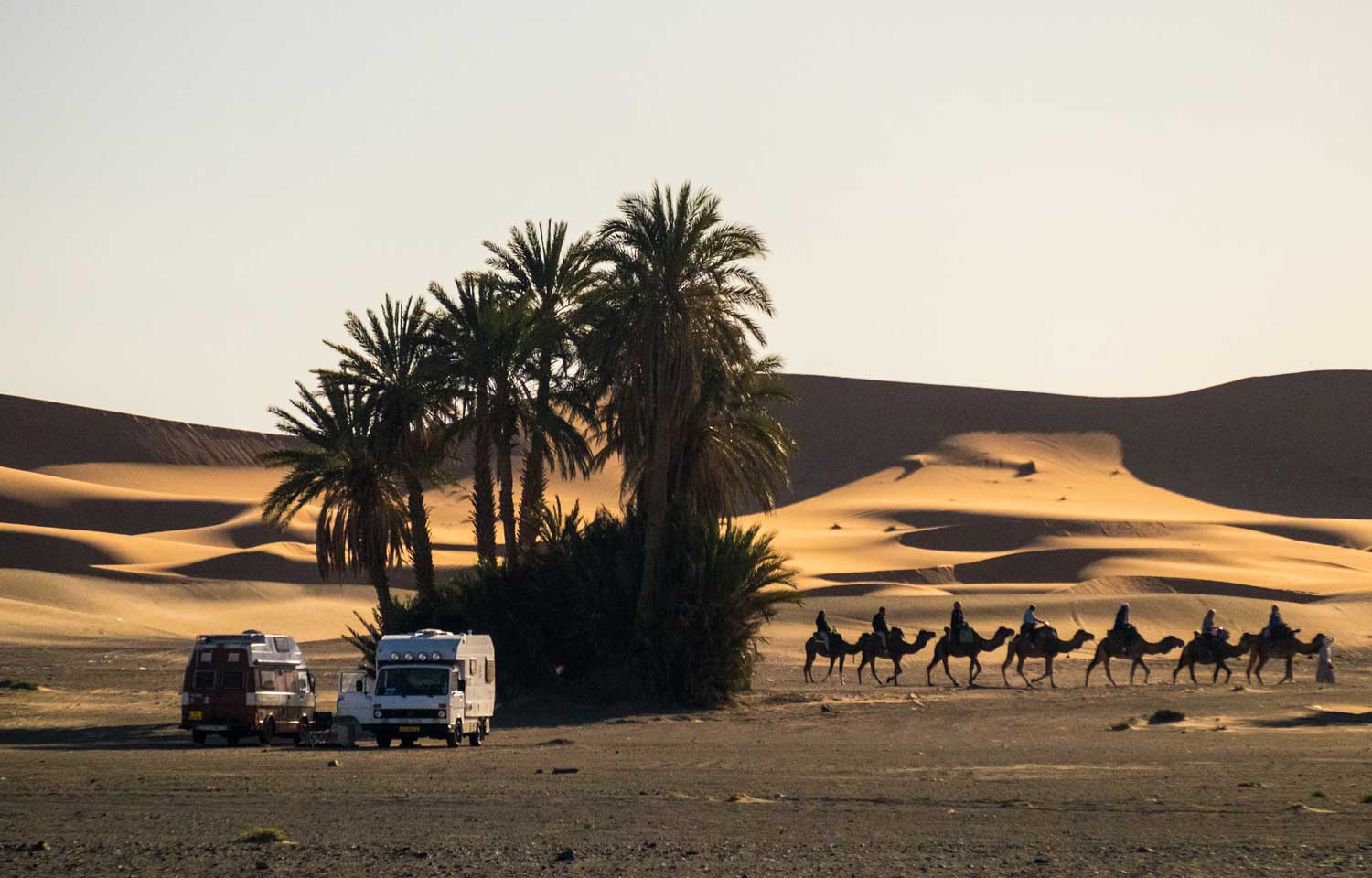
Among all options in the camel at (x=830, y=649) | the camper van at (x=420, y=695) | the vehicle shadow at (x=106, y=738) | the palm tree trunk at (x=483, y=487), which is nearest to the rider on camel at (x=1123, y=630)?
the camel at (x=830, y=649)

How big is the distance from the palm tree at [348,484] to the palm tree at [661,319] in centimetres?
731

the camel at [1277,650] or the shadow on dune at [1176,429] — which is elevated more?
the shadow on dune at [1176,429]

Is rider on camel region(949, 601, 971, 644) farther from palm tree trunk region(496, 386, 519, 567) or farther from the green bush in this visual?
palm tree trunk region(496, 386, 519, 567)

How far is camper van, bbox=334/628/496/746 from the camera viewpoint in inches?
1236

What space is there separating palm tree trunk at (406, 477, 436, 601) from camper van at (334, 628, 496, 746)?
40.0ft

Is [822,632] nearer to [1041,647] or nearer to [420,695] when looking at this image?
[1041,647]

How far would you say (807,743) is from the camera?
3077cm

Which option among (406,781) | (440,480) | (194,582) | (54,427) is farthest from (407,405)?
(54,427)

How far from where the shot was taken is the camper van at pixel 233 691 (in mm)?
32531

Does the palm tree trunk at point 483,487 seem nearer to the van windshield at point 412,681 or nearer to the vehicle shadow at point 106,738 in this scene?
the vehicle shadow at point 106,738

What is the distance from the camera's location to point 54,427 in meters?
163

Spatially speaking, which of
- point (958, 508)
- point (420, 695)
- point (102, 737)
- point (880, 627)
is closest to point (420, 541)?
point (880, 627)

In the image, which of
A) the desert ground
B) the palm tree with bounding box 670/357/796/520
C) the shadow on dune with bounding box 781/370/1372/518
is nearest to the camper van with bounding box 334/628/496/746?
the desert ground

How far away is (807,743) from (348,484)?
18.0 m
